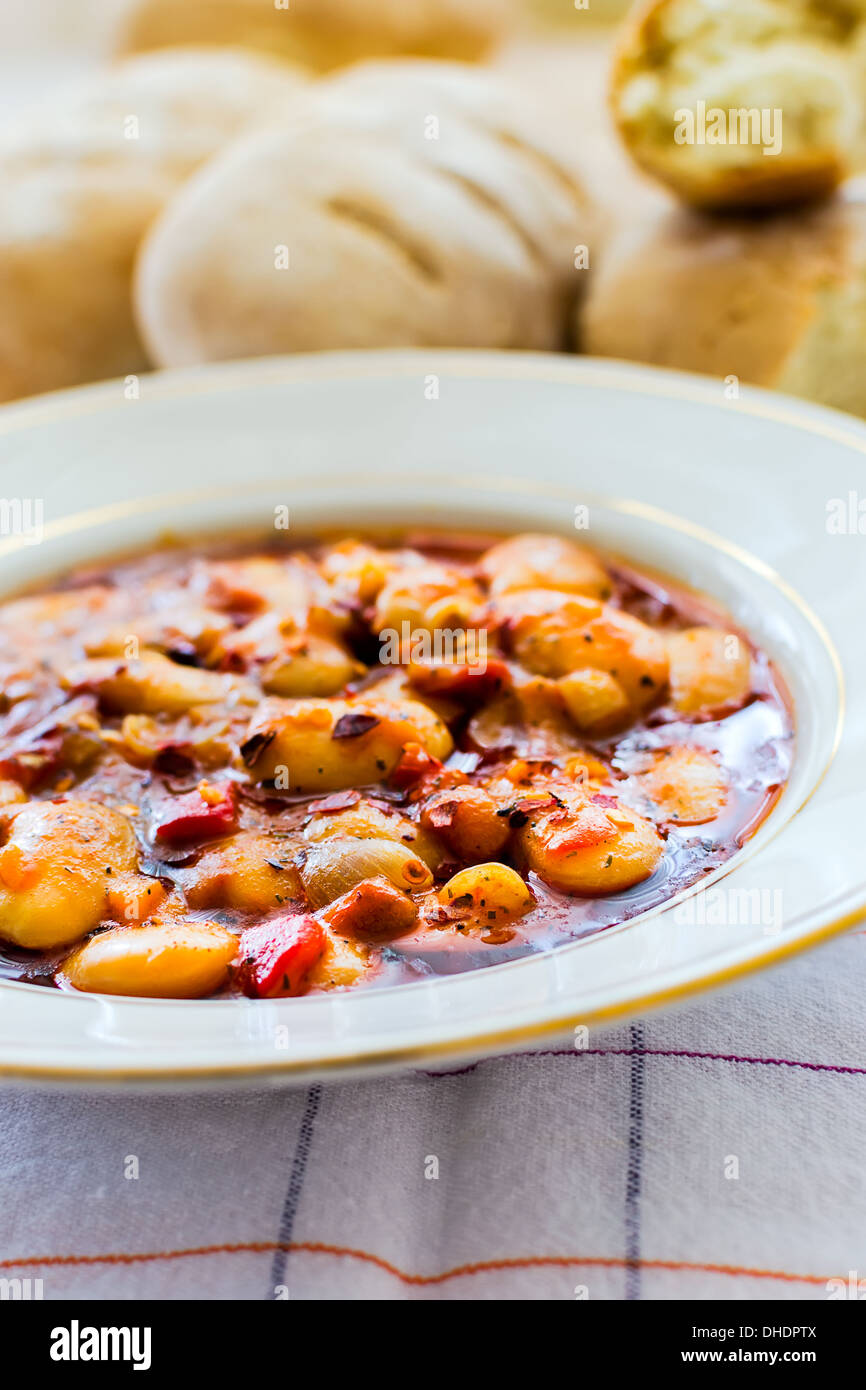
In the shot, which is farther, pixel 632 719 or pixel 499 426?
pixel 499 426

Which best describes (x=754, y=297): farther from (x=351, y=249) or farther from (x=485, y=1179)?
(x=485, y=1179)

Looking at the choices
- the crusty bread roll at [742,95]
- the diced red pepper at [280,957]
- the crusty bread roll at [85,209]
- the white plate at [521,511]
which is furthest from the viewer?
the crusty bread roll at [85,209]

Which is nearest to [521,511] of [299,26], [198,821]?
[198,821]

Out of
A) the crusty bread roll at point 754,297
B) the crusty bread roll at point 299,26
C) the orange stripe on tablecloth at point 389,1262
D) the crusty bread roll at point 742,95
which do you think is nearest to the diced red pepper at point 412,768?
the orange stripe on tablecloth at point 389,1262

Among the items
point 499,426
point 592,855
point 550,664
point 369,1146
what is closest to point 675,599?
point 550,664

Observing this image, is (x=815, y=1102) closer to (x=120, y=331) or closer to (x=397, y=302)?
(x=397, y=302)

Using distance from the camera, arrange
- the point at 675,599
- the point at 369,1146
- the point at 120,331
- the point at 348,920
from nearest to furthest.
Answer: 1. the point at 369,1146
2. the point at 348,920
3. the point at 675,599
4. the point at 120,331

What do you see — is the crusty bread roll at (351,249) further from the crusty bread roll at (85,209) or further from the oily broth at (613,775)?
the oily broth at (613,775)

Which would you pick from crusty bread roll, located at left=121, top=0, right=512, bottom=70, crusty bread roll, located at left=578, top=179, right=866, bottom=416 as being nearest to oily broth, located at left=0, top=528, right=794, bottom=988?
crusty bread roll, located at left=578, top=179, right=866, bottom=416
